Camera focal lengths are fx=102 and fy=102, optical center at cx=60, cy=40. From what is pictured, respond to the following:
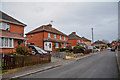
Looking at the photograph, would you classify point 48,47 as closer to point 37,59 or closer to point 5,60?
point 37,59

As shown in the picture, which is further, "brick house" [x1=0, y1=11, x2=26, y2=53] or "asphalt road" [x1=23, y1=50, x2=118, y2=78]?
"brick house" [x1=0, y1=11, x2=26, y2=53]

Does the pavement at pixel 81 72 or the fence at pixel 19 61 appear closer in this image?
the pavement at pixel 81 72

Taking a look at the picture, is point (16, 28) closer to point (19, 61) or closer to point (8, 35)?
point (8, 35)

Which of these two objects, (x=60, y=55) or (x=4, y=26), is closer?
(x=4, y=26)

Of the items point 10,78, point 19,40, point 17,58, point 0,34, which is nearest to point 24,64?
point 17,58

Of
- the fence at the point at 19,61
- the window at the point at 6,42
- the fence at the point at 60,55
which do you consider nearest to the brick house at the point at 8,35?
the window at the point at 6,42

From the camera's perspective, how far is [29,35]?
3097cm

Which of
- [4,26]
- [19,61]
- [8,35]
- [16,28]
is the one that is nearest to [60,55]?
[8,35]

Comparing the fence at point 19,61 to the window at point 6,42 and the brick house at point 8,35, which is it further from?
the window at point 6,42

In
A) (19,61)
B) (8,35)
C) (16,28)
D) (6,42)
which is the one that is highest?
(16,28)

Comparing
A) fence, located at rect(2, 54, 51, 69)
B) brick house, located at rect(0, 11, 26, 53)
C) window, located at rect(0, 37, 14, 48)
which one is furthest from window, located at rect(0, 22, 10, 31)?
fence, located at rect(2, 54, 51, 69)

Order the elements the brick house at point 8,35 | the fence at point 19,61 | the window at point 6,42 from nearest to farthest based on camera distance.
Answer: the fence at point 19,61
the window at point 6,42
the brick house at point 8,35

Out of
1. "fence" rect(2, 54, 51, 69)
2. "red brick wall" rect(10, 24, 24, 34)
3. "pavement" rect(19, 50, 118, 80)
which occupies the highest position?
"red brick wall" rect(10, 24, 24, 34)

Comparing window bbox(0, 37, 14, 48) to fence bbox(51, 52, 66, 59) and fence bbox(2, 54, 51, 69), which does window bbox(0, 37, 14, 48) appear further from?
fence bbox(2, 54, 51, 69)
